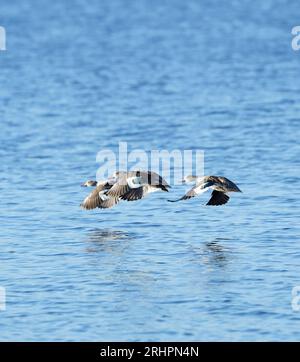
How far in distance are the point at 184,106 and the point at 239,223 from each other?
15.8m

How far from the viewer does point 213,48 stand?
5569 cm

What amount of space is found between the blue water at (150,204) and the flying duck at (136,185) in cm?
81

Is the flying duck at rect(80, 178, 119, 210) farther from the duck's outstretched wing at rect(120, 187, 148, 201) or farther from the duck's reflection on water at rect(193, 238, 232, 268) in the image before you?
the duck's reflection on water at rect(193, 238, 232, 268)

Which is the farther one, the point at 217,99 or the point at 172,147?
Result: the point at 217,99

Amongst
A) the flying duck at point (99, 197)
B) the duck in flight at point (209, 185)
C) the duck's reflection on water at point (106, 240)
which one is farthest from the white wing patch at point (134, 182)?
the duck's reflection on water at point (106, 240)

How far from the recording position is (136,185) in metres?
21.4

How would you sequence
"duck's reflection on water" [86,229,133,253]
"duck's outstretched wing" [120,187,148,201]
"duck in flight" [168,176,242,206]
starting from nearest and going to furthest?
"duck's reflection on water" [86,229,133,253]
"duck's outstretched wing" [120,187,148,201]
"duck in flight" [168,176,242,206]

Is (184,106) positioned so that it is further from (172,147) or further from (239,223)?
(239,223)

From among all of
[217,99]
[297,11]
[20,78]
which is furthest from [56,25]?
[217,99]

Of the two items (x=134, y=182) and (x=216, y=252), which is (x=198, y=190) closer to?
(x=134, y=182)

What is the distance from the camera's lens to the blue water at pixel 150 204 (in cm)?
1739

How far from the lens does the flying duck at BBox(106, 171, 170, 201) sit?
69.8 ft

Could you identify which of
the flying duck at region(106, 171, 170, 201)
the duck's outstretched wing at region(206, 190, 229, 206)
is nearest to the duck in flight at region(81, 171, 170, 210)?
the flying duck at region(106, 171, 170, 201)

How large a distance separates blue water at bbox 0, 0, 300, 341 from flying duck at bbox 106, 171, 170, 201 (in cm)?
81
